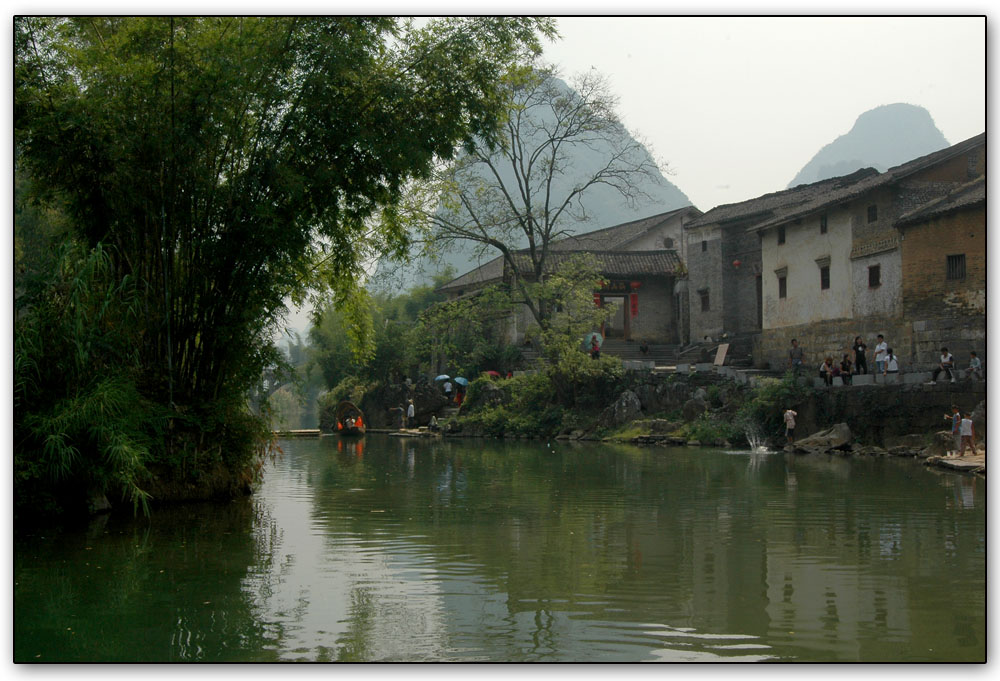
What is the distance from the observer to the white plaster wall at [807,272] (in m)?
17.8

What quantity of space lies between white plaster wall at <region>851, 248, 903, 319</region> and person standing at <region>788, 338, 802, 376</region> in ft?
15.2

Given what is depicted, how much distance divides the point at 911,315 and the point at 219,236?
7.32 meters

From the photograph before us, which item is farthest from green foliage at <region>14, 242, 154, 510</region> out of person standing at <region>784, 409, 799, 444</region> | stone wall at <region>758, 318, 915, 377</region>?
person standing at <region>784, 409, 799, 444</region>

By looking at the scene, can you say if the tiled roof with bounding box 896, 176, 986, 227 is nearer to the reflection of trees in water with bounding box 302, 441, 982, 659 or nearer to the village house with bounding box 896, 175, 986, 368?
the village house with bounding box 896, 175, 986, 368

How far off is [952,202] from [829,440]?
1337 cm

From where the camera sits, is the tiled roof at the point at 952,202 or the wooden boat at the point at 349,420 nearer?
the tiled roof at the point at 952,202

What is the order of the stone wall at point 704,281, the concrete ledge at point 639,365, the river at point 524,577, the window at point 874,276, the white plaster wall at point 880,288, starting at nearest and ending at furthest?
the river at point 524,577 < the white plaster wall at point 880,288 < the window at point 874,276 < the concrete ledge at point 639,365 < the stone wall at point 704,281

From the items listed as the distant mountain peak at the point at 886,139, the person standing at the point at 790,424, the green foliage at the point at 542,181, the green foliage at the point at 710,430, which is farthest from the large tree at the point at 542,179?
the distant mountain peak at the point at 886,139

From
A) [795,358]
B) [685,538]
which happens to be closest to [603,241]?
[795,358]

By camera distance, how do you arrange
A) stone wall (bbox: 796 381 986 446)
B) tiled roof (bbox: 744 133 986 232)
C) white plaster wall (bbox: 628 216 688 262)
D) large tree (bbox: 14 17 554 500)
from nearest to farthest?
1. tiled roof (bbox: 744 133 986 232)
2. large tree (bbox: 14 17 554 500)
3. stone wall (bbox: 796 381 986 446)
4. white plaster wall (bbox: 628 216 688 262)

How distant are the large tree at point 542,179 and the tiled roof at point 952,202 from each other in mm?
16970

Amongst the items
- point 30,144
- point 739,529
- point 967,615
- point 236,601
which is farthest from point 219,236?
point 967,615

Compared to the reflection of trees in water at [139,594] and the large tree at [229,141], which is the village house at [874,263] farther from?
the reflection of trees in water at [139,594]

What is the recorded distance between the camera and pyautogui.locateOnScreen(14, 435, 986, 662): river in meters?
5.01
